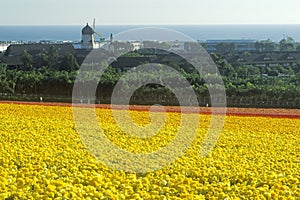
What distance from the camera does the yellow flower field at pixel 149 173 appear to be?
7.47m

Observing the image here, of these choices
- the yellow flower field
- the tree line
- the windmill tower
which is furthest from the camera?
the windmill tower

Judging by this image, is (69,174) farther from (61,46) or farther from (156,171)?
(61,46)

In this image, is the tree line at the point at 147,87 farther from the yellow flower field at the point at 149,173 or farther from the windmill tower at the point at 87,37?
the windmill tower at the point at 87,37

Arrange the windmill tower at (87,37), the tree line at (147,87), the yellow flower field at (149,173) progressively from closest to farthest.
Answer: the yellow flower field at (149,173) → the tree line at (147,87) → the windmill tower at (87,37)

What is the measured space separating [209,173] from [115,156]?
2132 mm

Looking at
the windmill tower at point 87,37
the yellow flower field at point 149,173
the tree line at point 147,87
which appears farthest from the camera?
the windmill tower at point 87,37

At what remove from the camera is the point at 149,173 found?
9219 mm

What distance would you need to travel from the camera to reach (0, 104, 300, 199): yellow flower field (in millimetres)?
7469

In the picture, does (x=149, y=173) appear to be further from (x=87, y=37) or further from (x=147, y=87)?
(x=87, y=37)

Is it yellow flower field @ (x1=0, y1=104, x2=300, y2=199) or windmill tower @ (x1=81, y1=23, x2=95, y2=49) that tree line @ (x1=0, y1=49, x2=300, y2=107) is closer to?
yellow flower field @ (x1=0, y1=104, x2=300, y2=199)

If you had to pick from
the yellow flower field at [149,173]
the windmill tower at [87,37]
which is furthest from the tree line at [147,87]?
the windmill tower at [87,37]

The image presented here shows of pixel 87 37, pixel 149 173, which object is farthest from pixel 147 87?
pixel 87 37

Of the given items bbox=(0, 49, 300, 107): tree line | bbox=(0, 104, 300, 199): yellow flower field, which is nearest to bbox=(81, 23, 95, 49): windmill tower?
bbox=(0, 49, 300, 107): tree line

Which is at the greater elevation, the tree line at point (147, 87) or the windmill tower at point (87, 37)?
the windmill tower at point (87, 37)
